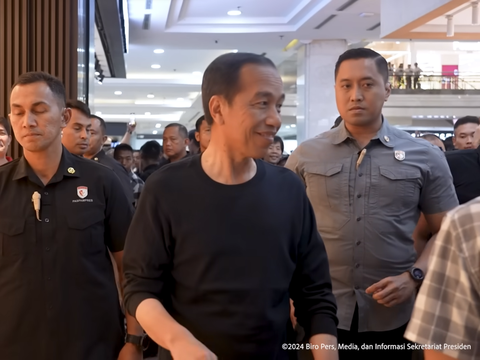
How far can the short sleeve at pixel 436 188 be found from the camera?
2.45m

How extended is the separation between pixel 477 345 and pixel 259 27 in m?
12.7

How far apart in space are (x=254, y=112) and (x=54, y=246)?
98cm

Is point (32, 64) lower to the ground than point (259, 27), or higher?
lower

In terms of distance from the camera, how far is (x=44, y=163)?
2.33m

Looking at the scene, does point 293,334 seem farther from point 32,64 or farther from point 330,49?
point 330,49

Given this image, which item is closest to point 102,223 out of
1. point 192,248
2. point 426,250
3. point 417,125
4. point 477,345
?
point 192,248

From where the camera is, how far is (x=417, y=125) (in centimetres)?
2358

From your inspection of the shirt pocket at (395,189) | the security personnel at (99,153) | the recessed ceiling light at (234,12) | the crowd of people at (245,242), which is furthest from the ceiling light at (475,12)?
the shirt pocket at (395,189)

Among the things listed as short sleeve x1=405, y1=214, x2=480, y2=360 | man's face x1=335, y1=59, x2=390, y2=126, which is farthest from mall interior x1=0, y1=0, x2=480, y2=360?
man's face x1=335, y1=59, x2=390, y2=126

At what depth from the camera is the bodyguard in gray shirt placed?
241 centimetres

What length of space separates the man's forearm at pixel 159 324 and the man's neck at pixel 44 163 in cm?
93

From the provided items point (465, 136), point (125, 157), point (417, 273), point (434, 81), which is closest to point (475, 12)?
point (465, 136)

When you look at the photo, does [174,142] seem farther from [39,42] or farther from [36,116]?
[36,116]

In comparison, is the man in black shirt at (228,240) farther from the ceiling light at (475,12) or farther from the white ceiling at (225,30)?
the white ceiling at (225,30)
